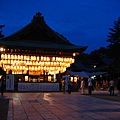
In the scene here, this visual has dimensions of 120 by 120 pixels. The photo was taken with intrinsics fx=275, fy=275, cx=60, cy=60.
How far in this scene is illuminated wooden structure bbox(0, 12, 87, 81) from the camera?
35375 mm

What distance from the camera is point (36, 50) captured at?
1415 inches

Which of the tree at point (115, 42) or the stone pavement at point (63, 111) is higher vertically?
the tree at point (115, 42)

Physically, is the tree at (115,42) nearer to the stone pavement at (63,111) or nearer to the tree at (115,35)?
the tree at (115,35)

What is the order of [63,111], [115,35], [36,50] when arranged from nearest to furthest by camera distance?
[63,111] → [36,50] → [115,35]

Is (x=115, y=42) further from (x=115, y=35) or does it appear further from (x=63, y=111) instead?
(x=63, y=111)

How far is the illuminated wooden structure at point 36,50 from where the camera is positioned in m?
35.4

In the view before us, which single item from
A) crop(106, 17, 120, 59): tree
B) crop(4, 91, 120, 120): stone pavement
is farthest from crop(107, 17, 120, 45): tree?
crop(4, 91, 120, 120): stone pavement

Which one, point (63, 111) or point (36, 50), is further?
point (36, 50)

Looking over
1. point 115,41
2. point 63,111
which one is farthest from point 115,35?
point 63,111

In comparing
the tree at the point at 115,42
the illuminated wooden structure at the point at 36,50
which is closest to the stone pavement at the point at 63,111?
the illuminated wooden structure at the point at 36,50

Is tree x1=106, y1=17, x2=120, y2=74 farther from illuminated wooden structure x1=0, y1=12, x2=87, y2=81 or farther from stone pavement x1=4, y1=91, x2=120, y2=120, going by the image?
stone pavement x1=4, y1=91, x2=120, y2=120

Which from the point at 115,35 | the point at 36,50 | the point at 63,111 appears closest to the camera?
the point at 63,111

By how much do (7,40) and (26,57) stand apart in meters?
3.36

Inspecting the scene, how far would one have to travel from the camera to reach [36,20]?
120 feet
